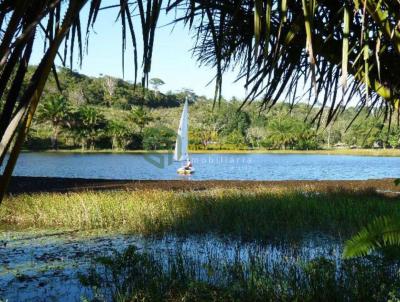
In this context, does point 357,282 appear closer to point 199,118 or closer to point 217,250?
point 217,250

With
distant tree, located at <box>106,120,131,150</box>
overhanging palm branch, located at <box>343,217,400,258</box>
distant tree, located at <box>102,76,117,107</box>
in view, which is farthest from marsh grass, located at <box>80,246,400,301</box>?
distant tree, located at <box>102,76,117,107</box>

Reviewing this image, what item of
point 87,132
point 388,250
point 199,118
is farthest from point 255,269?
point 199,118

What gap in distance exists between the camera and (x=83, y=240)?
317 inches

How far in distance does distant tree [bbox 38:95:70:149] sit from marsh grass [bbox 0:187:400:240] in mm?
66374

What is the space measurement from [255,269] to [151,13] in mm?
3996

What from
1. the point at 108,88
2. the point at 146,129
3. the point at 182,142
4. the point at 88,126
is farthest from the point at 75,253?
the point at 108,88

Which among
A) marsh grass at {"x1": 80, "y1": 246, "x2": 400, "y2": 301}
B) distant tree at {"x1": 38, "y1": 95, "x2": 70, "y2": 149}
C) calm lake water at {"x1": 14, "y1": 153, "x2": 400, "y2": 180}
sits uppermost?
distant tree at {"x1": 38, "y1": 95, "x2": 70, "y2": 149}

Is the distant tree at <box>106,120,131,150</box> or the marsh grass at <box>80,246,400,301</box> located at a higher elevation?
the distant tree at <box>106,120,131,150</box>

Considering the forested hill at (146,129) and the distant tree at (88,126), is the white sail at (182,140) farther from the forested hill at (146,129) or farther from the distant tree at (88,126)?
the distant tree at (88,126)

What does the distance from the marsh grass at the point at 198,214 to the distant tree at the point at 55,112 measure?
66374 mm

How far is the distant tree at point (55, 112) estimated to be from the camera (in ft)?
245

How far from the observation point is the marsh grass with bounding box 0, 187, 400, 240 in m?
8.58

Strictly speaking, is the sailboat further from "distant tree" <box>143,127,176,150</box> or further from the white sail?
"distant tree" <box>143,127,176,150</box>

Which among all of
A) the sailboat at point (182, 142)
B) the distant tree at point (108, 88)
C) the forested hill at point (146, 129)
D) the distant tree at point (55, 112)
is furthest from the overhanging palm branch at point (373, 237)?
the distant tree at point (108, 88)
